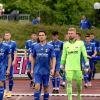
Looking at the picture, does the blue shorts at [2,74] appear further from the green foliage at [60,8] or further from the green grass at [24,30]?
the green foliage at [60,8]

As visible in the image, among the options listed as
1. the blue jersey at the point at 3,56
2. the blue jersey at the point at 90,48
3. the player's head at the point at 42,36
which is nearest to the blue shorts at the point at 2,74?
the blue jersey at the point at 3,56

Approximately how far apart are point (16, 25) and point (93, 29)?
185 inches

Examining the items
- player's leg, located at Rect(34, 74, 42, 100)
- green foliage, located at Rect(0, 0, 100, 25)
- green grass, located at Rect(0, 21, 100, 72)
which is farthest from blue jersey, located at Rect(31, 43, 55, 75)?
green foliage, located at Rect(0, 0, 100, 25)

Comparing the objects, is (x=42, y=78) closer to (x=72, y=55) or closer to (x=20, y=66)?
(x=72, y=55)

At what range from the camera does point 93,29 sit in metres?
32.0

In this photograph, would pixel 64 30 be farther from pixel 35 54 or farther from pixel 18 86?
pixel 35 54

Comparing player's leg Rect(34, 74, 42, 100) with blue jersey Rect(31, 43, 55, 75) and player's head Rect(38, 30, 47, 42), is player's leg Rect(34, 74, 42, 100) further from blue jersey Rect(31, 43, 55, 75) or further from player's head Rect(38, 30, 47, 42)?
player's head Rect(38, 30, 47, 42)

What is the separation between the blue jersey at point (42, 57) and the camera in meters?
15.0

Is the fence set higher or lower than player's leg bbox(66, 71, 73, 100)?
higher

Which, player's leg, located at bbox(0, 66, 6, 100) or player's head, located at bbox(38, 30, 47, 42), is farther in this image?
player's leg, located at bbox(0, 66, 6, 100)

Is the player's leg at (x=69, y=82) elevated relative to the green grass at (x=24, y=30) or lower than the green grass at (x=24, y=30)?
lower

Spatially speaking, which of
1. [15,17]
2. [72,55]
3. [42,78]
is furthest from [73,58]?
[15,17]

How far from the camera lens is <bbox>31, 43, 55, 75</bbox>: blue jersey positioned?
49.1 ft

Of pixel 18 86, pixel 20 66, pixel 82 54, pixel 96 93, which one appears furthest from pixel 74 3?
pixel 82 54
